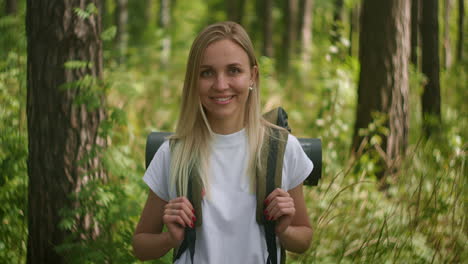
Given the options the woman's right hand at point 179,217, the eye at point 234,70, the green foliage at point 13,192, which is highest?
the eye at point 234,70

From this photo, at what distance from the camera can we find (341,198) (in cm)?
434

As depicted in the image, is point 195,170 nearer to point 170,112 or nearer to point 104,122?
point 104,122

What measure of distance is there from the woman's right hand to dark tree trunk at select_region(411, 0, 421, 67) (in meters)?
5.98

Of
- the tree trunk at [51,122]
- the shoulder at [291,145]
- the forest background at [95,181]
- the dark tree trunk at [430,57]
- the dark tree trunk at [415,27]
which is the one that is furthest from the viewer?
the dark tree trunk at [415,27]

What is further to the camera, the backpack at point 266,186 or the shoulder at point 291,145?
the shoulder at point 291,145

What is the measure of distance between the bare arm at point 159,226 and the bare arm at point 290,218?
333 mm

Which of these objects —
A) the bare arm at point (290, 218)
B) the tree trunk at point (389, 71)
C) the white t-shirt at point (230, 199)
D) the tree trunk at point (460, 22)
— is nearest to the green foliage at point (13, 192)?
the white t-shirt at point (230, 199)

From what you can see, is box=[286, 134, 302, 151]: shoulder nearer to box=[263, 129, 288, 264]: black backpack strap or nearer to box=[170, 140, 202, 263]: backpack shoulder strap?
box=[263, 129, 288, 264]: black backpack strap

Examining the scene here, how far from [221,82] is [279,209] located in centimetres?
57

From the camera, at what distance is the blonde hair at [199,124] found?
2.06 metres

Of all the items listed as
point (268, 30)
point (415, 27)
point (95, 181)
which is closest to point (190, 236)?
point (95, 181)

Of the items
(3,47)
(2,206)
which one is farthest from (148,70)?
(2,206)

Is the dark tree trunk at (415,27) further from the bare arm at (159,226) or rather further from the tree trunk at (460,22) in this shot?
the bare arm at (159,226)

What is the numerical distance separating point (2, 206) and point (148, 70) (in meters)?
7.88
